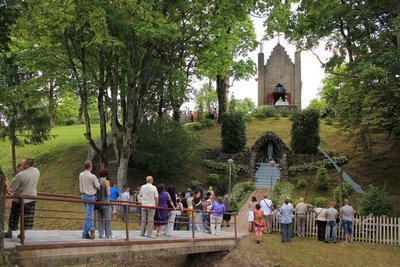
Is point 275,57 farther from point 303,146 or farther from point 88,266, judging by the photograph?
point 88,266

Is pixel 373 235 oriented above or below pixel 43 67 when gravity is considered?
below

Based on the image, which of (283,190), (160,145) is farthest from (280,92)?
(160,145)

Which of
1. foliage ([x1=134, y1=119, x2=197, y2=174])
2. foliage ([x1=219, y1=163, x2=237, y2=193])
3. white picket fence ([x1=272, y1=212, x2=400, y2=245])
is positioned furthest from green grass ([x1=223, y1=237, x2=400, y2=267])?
foliage ([x1=219, y1=163, x2=237, y2=193])

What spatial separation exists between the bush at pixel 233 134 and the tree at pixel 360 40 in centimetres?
1076

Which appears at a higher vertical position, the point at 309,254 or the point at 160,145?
the point at 160,145

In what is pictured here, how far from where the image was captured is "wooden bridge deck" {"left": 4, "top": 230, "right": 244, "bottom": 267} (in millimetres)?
7707

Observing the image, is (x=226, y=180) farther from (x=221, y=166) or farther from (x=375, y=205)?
(x=375, y=205)

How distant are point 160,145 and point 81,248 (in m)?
18.0

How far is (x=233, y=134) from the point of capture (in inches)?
1337

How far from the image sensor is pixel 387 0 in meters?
17.6

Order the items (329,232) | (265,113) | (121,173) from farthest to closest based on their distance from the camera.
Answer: (265,113) → (121,173) → (329,232)

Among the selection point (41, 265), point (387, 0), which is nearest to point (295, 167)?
point (387, 0)

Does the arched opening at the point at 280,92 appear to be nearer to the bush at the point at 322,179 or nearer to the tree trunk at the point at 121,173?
the bush at the point at 322,179

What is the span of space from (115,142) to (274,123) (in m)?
24.5
